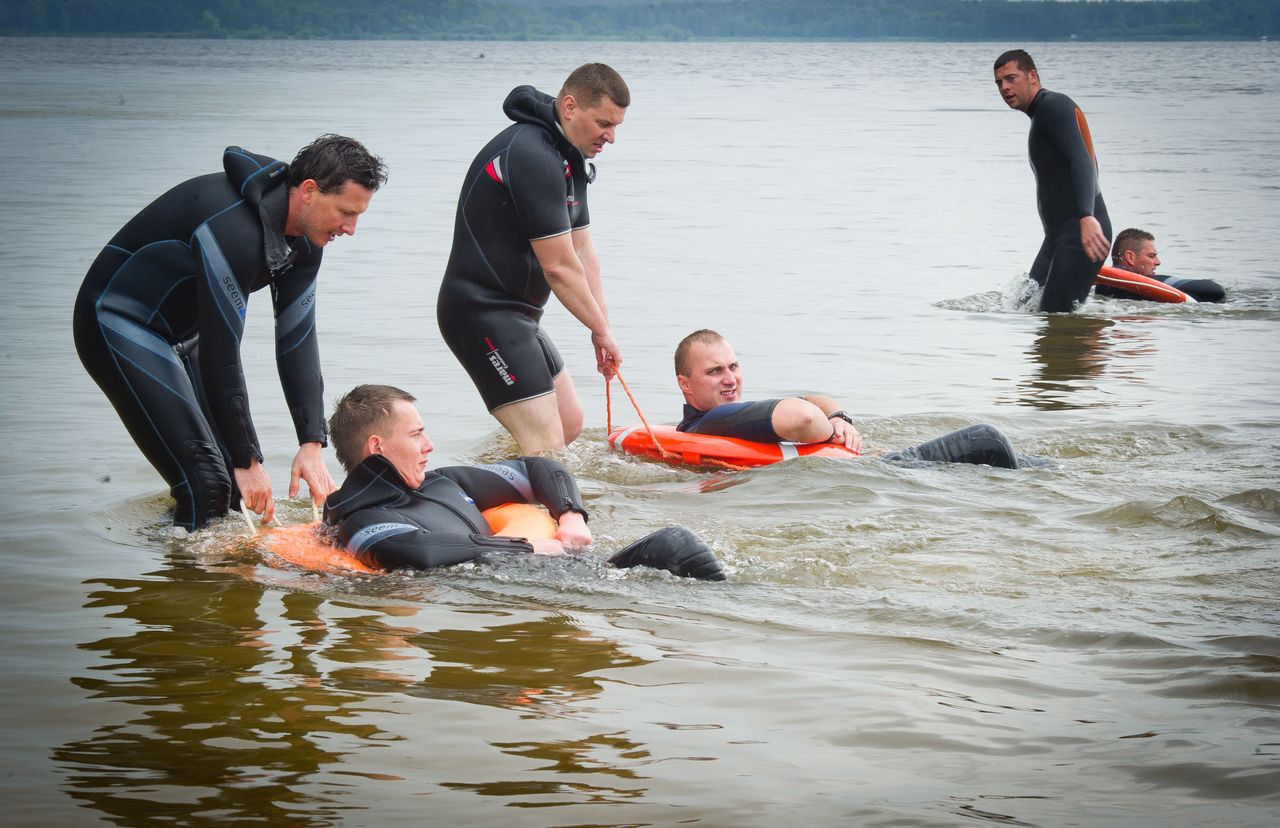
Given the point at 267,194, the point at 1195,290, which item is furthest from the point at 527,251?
the point at 1195,290

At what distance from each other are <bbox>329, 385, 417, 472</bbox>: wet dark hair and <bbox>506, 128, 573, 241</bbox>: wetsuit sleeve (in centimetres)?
162

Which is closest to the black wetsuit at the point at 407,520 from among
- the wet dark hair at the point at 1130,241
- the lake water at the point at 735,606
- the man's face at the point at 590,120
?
the lake water at the point at 735,606

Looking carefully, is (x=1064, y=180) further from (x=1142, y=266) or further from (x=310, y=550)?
(x=310, y=550)

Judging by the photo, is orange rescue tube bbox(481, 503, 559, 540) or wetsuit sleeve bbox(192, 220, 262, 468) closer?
wetsuit sleeve bbox(192, 220, 262, 468)

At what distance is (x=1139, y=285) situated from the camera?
44.4 feet

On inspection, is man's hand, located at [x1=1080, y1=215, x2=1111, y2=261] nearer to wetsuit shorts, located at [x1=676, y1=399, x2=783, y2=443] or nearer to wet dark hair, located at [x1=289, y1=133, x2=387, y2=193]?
wetsuit shorts, located at [x1=676, y1=399, x2=783, y2=443]

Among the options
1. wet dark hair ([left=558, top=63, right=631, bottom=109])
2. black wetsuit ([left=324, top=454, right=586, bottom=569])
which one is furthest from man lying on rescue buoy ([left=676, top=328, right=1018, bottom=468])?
black wetsuit ([left=324, top=454, right=586, bottom=569])

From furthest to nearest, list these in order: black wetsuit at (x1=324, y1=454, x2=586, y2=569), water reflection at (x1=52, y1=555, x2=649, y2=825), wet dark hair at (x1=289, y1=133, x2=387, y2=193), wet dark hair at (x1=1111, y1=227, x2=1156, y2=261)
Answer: wet dark hair at (x1=1111, y1=227, x2=1156, y2=261) → black wetsuit at (x1=324, y1=454, x2=586, y2=569) → wet dark hair at (x1=289, y1=133, x2=387, y2=193) → water reflection at (x1=52, y1=555, x2=649, y2=825)

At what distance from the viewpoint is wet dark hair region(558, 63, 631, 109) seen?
6977 millimetres

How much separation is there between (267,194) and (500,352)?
1961 millimetres

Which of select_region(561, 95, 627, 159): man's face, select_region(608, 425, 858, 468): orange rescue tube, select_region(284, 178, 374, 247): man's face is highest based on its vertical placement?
select_region(561, 95, 627, 159): man's face

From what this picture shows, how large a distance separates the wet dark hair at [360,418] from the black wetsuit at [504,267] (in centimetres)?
162

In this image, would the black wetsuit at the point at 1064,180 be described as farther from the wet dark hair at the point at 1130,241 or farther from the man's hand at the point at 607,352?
the man's hand at the point at 607,352

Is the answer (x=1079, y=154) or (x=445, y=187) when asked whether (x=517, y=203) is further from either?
(x=445, y=187)
